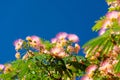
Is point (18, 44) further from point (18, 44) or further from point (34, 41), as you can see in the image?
point (34, 41)

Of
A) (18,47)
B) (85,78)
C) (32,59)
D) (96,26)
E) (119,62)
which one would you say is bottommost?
(119,62)

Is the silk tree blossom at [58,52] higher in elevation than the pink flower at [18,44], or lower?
lower

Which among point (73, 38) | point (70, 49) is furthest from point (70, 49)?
point (73, 38)

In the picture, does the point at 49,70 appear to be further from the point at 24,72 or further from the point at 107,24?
the point at 107,24

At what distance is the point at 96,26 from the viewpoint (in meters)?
6.63

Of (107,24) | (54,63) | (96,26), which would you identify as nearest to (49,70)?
(54,63)

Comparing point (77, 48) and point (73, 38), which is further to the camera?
point (77, 48)

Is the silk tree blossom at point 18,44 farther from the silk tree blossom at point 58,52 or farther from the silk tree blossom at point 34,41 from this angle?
the silk tree blossom at point 58,52

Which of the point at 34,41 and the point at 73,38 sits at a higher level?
the point at 34,41

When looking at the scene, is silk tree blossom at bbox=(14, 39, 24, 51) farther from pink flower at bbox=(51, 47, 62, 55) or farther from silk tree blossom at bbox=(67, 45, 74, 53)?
silk tree blossom at bbox=(67, 45, 74, 53)

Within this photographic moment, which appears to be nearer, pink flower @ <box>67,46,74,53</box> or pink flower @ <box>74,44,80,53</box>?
pink flower @ <box>67,46,74,53</box>

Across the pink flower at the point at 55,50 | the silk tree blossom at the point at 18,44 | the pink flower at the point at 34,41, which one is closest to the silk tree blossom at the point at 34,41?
the pink flower at the point at 34,41

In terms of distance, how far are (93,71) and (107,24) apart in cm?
103

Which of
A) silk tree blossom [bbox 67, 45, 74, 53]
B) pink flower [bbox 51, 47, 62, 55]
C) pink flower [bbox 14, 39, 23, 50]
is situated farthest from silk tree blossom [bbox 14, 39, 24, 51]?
silk tree blossom [bbox 67, 45, 74, 53]
